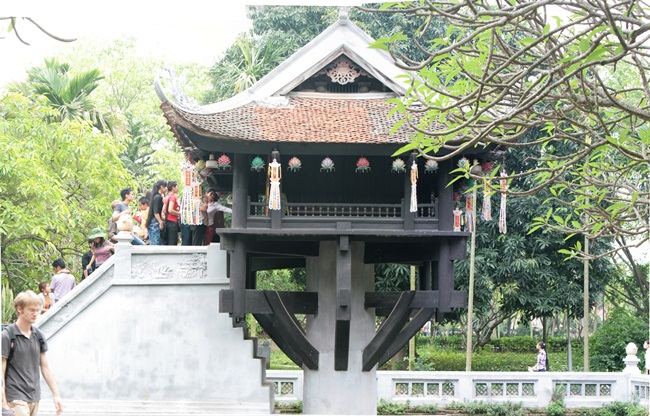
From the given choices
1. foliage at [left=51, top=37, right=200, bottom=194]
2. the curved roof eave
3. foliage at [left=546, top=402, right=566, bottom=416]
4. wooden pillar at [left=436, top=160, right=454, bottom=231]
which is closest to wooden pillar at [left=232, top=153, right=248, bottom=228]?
the curved roof eave

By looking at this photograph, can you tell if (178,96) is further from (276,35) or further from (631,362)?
(276,35)

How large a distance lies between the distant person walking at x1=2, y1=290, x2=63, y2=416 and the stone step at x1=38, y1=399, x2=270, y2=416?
6.80 meters

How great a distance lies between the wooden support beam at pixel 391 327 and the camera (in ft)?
41.5

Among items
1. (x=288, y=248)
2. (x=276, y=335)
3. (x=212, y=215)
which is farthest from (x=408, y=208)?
(x=212, y=215)

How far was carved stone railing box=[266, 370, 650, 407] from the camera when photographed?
16094mm

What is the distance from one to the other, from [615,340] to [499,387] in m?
5.76

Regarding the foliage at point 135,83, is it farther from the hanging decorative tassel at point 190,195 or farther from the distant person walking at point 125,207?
the hanging decorative tassel at point 190,195

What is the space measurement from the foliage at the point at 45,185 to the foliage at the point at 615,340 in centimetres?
1051

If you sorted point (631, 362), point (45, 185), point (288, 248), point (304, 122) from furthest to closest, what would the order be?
point (631, 362) < point (45, 185) < point (288, 248) < point (304, 122)

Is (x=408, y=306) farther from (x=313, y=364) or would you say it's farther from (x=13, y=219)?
(x=13, y=219)

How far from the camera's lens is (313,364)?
42.5ft

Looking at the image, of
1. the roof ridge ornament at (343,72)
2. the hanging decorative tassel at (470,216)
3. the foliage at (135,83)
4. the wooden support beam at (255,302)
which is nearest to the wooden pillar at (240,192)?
the wooden support beam at (255,302)

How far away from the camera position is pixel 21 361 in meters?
6.09

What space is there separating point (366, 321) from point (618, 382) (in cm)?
551
